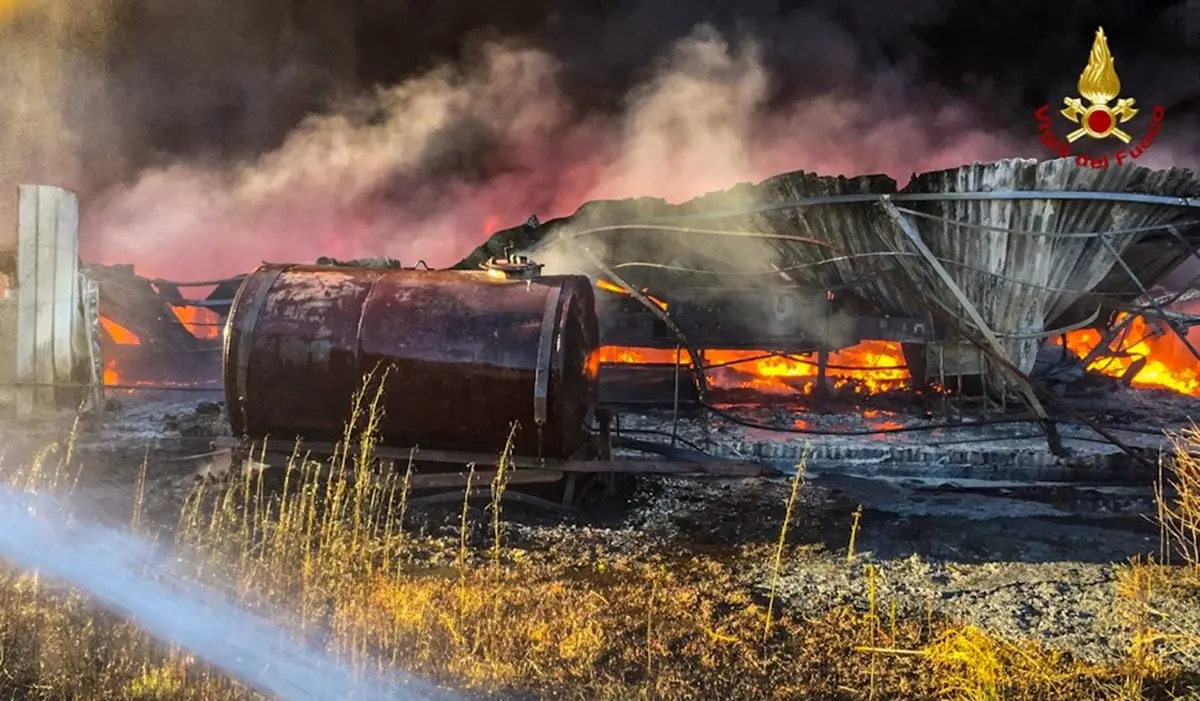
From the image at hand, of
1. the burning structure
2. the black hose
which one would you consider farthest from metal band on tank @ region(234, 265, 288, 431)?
the black hose

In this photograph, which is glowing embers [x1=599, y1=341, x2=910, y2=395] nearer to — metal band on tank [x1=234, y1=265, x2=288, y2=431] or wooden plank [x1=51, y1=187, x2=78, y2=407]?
metal band on tank [x1=234, y1=265, x2=288, y2=431]

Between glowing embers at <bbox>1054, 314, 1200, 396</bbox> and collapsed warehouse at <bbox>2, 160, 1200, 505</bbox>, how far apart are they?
0.24 meters

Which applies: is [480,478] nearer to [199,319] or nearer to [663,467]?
[663,467]

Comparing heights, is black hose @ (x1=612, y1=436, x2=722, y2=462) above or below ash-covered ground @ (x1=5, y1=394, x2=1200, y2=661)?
above

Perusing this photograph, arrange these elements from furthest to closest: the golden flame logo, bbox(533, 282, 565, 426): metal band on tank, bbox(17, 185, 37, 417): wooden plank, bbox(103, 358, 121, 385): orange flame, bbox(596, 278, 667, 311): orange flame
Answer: the golden flame logo < bbox(103, 358, 121, 385): orange flame < bbox(596, 278, 667, 311): orange flame < bbox(17, 185, 37, 417): wooden plank < bbox(533, 282, 565, 426): metal band on tank

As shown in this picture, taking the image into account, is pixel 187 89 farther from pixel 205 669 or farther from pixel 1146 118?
pixel 1146 118

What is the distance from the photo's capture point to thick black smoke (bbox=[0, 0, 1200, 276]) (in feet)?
52.0

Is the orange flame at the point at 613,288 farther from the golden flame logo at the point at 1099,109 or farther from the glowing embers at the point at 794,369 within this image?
the golden flame logo at the point at 1099,109

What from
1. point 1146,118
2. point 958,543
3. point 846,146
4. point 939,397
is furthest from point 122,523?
point 1146,118

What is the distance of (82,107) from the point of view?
15.9m

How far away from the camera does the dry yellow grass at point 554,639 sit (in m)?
3.79

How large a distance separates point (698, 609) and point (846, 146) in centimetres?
1402

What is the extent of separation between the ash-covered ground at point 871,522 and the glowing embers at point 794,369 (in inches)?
85.7

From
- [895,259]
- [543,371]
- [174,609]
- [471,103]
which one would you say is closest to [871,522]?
[543,371]
